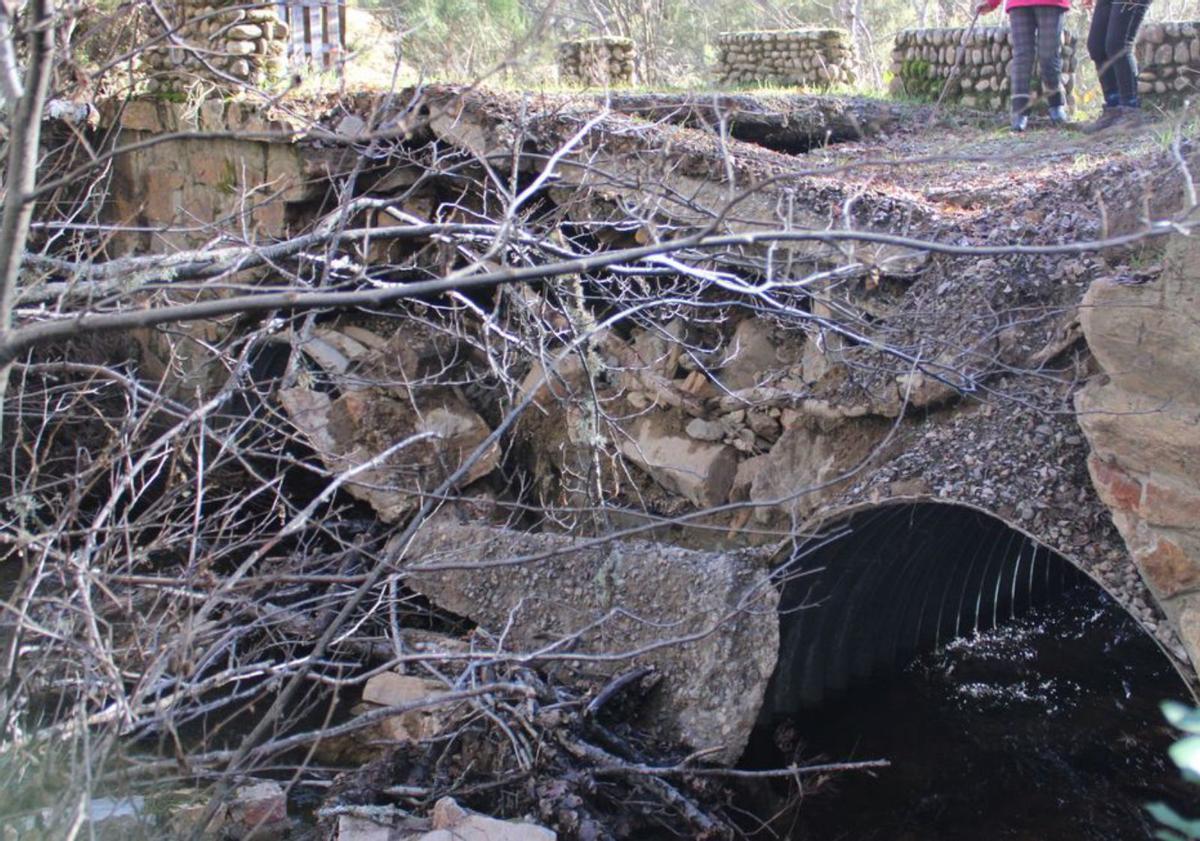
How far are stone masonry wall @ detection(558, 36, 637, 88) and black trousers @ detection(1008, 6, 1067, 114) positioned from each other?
5261 mm

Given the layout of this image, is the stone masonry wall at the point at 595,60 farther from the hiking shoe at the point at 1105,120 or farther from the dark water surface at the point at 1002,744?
the dark water surface at the point at 1002,744

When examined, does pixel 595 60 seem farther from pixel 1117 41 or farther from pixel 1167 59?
pixel 1117 41

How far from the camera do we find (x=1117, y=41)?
9.57 metres

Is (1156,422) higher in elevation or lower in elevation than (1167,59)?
lower

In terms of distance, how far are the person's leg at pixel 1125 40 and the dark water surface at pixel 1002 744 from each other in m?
4.19

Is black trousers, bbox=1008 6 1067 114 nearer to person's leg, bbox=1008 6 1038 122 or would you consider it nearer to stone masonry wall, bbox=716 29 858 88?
person's leg, bbox=1008 6 1038 122

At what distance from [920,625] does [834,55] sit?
8.02 m

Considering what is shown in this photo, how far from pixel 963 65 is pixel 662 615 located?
729 cm

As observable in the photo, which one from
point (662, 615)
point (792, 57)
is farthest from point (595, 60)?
point (662, 615)

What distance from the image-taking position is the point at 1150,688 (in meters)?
8.77

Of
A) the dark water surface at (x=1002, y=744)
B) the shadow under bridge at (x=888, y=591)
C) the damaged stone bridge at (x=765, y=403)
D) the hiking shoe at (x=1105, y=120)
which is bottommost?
the dark water surface at (x=1002, y=744)

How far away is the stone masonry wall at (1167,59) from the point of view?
10805 mm

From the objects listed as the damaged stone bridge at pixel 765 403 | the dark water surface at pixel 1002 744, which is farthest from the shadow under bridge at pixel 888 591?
the dark water surface at pixel 1002 744

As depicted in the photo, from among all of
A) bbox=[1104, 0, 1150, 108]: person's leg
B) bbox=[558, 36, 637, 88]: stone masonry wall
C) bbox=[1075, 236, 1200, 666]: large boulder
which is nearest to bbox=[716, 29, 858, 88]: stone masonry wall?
bbox=[558, 36, 637, 88]: stone masonry wall
